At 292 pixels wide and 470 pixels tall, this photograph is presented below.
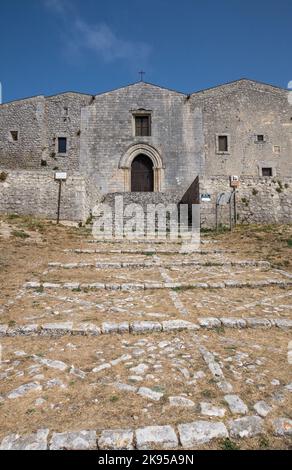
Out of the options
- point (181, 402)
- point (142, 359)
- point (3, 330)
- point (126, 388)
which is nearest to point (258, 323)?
point (142, 359)

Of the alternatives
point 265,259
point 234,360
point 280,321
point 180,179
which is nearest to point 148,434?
point 234,360

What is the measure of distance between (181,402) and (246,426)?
0.52 meters

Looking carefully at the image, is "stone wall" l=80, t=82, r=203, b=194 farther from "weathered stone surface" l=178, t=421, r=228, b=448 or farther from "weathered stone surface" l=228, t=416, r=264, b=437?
"weathered stone surface" l=178, t=421, r=228, b=448

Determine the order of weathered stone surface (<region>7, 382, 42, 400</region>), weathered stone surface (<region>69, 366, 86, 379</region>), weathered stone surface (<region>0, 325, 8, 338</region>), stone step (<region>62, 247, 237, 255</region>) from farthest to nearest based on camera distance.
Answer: stone step (<region>62, 247, 237, 255</region>)
weathered stone surface (<region>0, 325, 8, 338</region>)
weathered stone surface (<region>69, 366, 86, 379</region>)
weathered stone surface (<region>7, 382, 42, 400</region>)

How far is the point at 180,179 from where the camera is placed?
22.2m

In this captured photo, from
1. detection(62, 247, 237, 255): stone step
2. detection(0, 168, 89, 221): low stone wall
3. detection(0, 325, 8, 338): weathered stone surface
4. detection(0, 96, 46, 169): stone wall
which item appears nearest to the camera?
detection(0, 325, 8, 338): weathered stone surface

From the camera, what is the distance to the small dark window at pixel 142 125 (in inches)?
902

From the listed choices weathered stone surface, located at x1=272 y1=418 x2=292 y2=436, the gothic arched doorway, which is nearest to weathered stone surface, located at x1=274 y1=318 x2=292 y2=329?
weathered stone surface, located at x1=272 y1=418 x2=292 y2=436

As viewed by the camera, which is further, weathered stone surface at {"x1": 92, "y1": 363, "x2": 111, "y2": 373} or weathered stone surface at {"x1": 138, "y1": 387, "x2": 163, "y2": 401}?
weathered stone surface at {"x1": 92, "y1": 363, "x2": 111, "y2": 373}

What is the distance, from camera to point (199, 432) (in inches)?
87.1

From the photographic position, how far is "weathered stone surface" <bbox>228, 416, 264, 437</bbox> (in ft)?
7.30

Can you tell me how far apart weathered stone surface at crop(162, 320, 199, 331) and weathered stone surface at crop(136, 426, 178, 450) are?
1842 millimetres

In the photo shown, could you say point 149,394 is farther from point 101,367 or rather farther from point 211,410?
point 101,367
